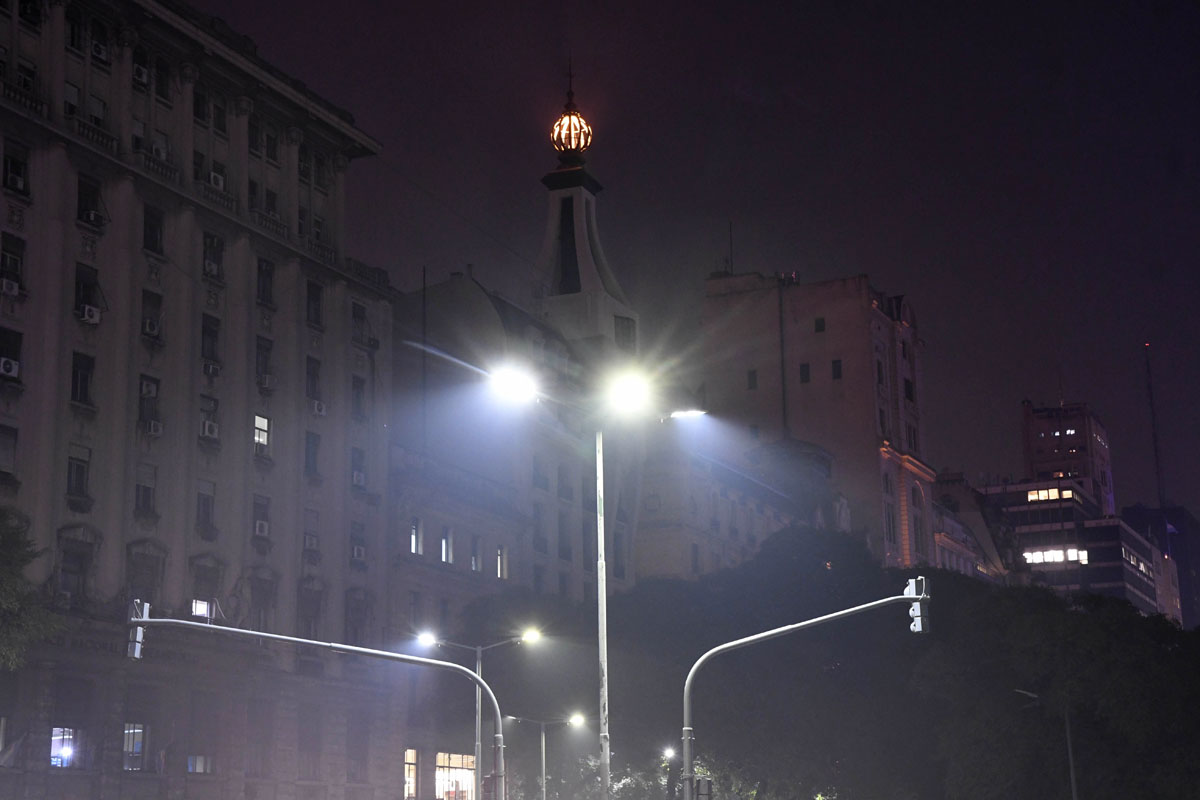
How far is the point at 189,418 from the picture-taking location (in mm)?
63000

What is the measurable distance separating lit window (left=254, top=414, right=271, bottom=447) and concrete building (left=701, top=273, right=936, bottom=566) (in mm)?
67640

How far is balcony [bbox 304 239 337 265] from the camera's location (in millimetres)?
71812

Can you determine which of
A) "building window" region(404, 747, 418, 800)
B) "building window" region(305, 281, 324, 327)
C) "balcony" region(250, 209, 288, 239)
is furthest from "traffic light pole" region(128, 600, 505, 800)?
"building window" region(305, 281, 324, 327)

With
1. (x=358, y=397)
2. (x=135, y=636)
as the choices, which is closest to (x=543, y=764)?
(x=358, y=397)

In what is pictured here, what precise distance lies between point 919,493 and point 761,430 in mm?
19170

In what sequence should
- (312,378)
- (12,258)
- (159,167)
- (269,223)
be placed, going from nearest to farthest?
(12,258), (159,167), (269,223), (312,378)

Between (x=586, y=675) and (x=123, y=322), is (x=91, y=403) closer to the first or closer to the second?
(x=123, y=322)

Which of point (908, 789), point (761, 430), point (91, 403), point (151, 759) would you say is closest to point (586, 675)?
point (908, 789)

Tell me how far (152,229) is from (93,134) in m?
4.64

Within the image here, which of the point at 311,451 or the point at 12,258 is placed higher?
the point at 12,258

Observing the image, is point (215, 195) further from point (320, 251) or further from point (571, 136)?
point (571, 136)

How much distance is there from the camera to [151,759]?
58.5m

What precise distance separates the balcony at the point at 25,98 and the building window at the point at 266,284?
13237mm

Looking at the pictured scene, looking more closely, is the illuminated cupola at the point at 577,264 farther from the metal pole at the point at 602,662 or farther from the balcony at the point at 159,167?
the metal pole at the point at 602,662
